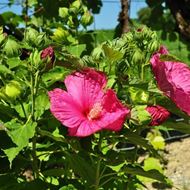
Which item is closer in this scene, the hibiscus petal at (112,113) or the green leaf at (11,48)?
the hibiscus petal at (112,113)

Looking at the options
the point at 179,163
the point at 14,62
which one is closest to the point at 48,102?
the point at 14,62

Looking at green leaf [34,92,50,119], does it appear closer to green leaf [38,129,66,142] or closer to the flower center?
green leaf [38,129,66,142]

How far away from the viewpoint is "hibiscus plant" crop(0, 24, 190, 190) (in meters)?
1.08

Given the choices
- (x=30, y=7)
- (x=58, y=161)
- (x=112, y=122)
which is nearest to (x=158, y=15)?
(x=30, y=7)

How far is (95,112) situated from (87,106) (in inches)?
1.1

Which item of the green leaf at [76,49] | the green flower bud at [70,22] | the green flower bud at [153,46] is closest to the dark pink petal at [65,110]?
the green flower bud at [153,46]

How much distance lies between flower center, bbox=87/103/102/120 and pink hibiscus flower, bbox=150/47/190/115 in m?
0.13

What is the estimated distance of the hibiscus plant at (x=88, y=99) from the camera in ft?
3.54

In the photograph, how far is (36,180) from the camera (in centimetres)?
124

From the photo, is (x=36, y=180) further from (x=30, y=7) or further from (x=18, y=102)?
(x=30, y=7)

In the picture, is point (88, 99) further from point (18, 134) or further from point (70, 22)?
point (70, 22)

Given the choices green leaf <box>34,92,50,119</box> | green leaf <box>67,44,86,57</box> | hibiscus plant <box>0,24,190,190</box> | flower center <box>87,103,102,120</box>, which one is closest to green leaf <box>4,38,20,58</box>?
hibiscus plant <box>0,24,190,190</box>

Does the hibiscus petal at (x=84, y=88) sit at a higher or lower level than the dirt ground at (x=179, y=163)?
higher

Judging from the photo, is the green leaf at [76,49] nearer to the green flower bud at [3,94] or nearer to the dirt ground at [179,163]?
the green flower bud at [3,94]
